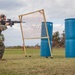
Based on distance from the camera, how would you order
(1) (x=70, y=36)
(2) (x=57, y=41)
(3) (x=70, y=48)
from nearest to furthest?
(1) (x=70, y=36), (3) (x=70, y=48), (2) (x=57, y=41)

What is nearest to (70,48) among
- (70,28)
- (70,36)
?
(70,36)

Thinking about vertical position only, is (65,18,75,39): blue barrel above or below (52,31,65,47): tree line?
above

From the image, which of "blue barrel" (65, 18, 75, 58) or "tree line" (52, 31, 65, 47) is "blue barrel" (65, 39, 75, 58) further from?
"tree line" (52, 31, 65, 47)

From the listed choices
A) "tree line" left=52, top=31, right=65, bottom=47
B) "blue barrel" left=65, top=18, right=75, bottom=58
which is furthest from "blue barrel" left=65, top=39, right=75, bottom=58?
"tree line" left=52, top=31, right=65, bottom=47

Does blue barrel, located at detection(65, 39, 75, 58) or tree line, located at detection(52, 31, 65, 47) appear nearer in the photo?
blue barrel, located at detection(65, 39, 75, 58)

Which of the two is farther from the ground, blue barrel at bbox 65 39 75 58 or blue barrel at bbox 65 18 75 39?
blue barrel at bbox 65 18 75 39

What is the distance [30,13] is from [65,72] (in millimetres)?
7333

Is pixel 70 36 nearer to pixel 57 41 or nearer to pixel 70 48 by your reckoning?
pixel 70 48

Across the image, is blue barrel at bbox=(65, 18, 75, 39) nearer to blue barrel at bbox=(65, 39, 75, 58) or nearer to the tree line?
blue barrel at bbox=(65, 39, 75, 58)

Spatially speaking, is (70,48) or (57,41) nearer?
(70,48)

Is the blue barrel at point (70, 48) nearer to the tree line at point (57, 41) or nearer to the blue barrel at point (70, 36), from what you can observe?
the blue barrel at point (70, 36)

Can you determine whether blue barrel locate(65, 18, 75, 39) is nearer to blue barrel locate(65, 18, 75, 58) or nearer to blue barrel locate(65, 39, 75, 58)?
blue barrel locate(65, 18, 75, 58)

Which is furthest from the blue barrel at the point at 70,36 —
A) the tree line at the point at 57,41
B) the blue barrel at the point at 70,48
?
the tree line at the point at 57,41

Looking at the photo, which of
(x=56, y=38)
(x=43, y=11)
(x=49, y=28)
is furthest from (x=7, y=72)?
(x=56, y=38)
